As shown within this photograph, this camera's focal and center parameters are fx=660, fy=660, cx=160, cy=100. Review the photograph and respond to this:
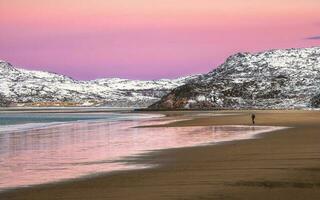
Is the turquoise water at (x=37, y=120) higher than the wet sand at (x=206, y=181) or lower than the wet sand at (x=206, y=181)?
higher

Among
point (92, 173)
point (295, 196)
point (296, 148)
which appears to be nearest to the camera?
point (295, 196)

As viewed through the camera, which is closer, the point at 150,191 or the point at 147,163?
the point at 150,191

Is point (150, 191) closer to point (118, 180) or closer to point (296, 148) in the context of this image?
point (118, 180)

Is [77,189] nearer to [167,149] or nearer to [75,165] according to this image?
[75,165]

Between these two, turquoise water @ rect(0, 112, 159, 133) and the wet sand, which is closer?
the wet sand

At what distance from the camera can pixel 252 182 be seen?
65.3ft

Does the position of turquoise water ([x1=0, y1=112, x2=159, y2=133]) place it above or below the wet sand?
above

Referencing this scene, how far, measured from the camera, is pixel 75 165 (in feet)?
89.7

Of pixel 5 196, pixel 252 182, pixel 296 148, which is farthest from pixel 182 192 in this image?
pixel 296 148

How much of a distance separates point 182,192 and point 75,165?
10099mm

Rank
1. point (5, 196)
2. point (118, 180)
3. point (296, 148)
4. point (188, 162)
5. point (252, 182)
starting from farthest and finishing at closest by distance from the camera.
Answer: point (296, 148) → point (188, 162) → point (118, 180) → point (252, 182) → point (5, 196)

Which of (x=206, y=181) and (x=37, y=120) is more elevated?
(x=37, y=120)

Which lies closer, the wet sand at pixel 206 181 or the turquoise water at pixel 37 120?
the wet sand at pixel 206 181

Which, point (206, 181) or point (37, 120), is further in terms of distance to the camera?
point (37, 120)
